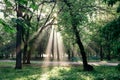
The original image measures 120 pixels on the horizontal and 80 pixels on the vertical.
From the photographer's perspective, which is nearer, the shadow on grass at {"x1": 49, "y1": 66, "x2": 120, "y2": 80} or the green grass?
the shadow on grass at {"x1": 49, "y1": 66, "x2": 120, "y2": 80}

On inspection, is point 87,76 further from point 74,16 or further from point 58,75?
point 74,16

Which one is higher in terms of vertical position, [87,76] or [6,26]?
[6,26]

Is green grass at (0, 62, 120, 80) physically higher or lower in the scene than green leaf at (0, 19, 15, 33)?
lower

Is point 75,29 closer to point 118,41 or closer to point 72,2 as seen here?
point 72,2

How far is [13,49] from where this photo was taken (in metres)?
72.2

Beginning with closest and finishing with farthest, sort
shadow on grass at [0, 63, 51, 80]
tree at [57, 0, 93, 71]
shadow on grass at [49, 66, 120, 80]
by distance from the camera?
shadow on grass at [49, 66, 120, 80], shadow on grass at [0, 63, 51, 80], tree at [57, 0, 93, 71]

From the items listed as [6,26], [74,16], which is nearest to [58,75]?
[74,16]

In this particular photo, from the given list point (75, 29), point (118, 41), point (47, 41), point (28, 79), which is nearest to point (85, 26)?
point (75, 29)

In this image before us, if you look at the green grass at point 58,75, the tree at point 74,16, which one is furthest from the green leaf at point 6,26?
the tree at point 74,16

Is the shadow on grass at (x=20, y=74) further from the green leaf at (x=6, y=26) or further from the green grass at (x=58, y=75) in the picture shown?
the green leaf at (x=6, y=26)

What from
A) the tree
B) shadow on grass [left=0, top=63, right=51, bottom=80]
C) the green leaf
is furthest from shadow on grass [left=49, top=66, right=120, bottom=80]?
the green leaf

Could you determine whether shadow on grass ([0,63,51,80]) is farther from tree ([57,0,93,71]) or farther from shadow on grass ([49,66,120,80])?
tree ([57,0,93,71])

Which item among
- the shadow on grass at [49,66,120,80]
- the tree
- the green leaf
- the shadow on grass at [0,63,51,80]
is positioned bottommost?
the shadow on grass at [49,66,120,80]

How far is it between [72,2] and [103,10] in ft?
12.3
